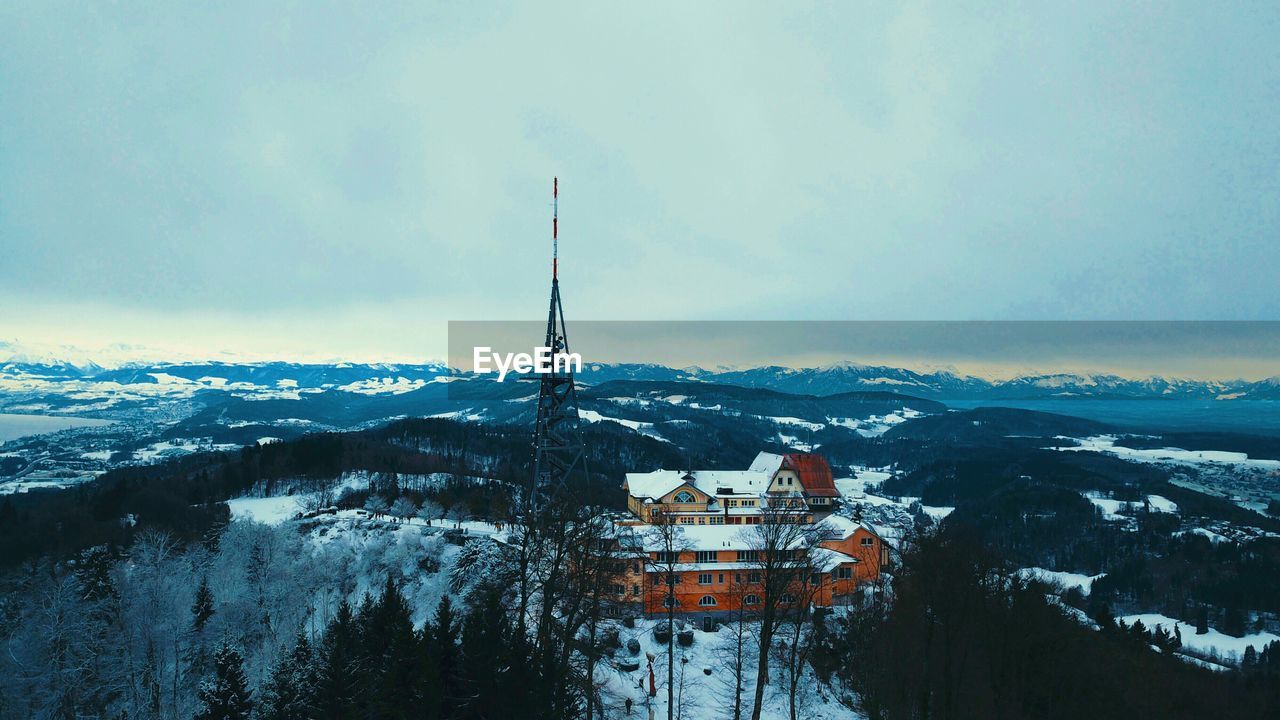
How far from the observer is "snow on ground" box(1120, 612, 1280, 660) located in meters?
81.8

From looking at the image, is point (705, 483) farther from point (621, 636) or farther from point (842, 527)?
point (621, 636)

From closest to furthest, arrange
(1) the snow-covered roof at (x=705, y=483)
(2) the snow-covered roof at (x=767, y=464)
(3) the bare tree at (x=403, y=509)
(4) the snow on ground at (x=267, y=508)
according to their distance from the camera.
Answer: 1. (4) the snow on ground at (x=267, y=508)
2. (3) the bare tree at (x=403, y=509)
3. (1) the snow-covered roof at (x=705, y=483)
4. (2) the snow-covered roof at (x=767, y=464)

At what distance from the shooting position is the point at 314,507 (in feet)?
226

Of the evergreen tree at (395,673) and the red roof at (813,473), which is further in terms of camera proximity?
the red roof at (813,473)

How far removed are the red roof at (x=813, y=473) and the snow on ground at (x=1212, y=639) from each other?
45818 millimetres

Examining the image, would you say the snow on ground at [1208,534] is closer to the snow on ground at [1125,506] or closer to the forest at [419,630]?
the snow on ground at [1125,506]

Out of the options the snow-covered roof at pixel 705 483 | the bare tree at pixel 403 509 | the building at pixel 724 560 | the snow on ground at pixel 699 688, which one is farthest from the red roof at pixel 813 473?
the bare tree at pixel 403 509

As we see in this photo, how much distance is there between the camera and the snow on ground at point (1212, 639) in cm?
8181

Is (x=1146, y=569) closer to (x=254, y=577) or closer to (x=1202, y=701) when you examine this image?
(x=1202, y=701)

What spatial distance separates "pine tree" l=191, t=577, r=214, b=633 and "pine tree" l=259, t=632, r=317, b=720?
20110 mm

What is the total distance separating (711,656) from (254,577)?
36044mm

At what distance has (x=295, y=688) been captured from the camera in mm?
24000

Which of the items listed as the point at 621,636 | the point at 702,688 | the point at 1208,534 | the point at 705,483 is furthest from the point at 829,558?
the point at 1208,534

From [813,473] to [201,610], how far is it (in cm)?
6630
